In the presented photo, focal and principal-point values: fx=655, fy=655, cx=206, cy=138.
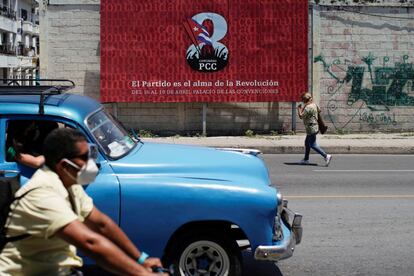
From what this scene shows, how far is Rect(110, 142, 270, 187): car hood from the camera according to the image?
5.27 meters

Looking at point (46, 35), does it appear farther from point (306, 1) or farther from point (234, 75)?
point (306, 1)

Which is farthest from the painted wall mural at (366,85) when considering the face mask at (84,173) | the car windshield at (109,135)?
the face mask at (84,173)

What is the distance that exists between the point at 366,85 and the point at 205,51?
4815 millimetres

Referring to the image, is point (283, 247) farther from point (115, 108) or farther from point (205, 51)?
point (115, 108)

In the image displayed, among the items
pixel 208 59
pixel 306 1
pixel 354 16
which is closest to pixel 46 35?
pixel 208 59

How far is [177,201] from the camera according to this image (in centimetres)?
505

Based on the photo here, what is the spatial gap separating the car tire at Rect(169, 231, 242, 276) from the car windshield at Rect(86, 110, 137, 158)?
94 centimetres

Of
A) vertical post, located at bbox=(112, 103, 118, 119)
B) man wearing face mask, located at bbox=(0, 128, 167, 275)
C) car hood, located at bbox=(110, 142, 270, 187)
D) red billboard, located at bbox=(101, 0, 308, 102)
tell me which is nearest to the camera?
man wearing face mask, located at bbox=(0, 128, 167, 275)

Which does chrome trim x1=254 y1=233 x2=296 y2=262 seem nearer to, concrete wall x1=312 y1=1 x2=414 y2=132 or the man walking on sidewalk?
the man walking on sidewalk

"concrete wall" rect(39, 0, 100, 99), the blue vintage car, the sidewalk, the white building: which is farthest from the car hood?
the white building

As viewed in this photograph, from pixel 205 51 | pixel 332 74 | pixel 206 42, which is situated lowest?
pixel 332 74

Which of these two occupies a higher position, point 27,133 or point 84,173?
point 27,133

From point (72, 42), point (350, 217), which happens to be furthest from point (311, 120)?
point (72, 42)

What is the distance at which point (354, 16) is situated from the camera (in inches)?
746
